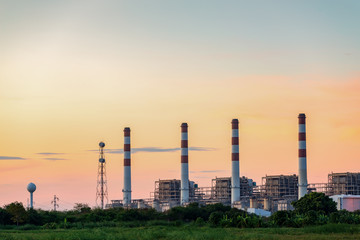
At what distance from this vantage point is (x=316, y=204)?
190 feet

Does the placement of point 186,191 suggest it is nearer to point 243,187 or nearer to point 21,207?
point 243,187

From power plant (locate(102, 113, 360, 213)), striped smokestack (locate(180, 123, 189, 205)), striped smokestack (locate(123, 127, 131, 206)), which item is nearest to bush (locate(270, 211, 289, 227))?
power plant (locate(102, 113, 360, 213))

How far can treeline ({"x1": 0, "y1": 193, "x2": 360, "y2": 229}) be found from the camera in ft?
138

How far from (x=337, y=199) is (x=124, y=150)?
2751 cm

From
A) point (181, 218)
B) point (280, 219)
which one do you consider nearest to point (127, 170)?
point (181, 218)

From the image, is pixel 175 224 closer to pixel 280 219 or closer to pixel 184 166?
pixel 280 219

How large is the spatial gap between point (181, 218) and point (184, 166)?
81.1ft

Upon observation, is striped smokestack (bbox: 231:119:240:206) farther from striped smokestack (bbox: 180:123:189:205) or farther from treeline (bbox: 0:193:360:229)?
treeline (bbox: 0:193:360:229)

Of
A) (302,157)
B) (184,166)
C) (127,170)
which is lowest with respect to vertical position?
(127,170)

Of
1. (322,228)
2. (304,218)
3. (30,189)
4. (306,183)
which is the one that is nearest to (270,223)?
(304,218)

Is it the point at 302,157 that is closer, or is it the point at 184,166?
the point at 302,157

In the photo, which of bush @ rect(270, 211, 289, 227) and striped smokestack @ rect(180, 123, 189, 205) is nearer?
bush @ rect(270, 211, 289, 227)

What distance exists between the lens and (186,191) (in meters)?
79.4

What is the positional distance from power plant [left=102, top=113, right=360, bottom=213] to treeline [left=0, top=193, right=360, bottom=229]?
1369 cm
